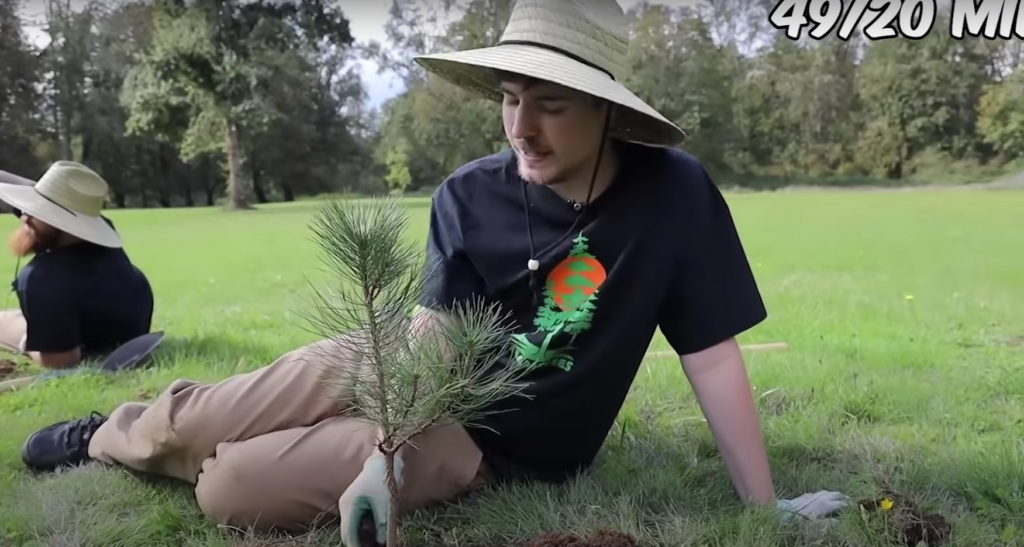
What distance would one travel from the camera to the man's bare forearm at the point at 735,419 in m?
1.47

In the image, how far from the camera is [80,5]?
37.8 feet

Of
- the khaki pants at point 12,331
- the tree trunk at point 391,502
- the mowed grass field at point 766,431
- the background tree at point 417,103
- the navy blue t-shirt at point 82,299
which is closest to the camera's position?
the tree trunk at point 391,502

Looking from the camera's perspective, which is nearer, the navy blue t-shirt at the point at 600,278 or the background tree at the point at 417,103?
the navy blue t-shirt at the point at 600,278

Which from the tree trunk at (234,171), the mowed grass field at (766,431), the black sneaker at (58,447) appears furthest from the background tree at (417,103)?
the black sneaker at (58,447)

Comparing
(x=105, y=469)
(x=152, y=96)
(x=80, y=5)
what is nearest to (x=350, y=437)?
(x=105, y=469)

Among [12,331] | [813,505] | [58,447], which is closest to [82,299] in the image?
[12,331]

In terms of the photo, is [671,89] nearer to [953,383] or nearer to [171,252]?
[171,252]

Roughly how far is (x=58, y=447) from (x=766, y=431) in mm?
1572

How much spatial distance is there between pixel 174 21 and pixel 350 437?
18.1m

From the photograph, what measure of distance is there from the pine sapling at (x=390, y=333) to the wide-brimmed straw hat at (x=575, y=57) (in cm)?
38

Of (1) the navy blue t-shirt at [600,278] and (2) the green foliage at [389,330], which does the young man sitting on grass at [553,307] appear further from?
(2) the green foliage at [389,330]

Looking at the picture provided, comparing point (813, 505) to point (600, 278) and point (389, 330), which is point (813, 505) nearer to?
point (600, 278)

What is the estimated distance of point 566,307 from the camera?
4.89 ft

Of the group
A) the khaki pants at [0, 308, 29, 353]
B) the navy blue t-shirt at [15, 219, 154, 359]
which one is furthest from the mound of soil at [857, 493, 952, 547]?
the khaki pants at [0, 308, 29, 353]
